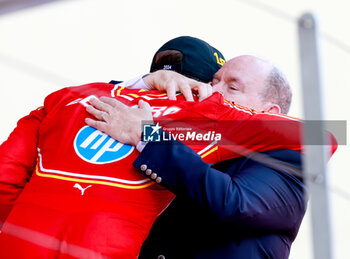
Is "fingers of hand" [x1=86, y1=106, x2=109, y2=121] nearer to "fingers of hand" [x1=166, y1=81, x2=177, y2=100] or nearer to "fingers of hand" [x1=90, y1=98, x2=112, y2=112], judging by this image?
"fingers of hand" [x1=90, y1=98, x2=112, y2=112]

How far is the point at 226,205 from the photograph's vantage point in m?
0.88

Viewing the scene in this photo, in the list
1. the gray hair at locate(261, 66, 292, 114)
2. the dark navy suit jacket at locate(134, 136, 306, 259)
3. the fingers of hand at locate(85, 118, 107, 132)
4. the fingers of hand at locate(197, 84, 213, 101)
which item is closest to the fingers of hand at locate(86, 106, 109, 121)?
the fingers of hand at locate(85, 118, 107, 132)

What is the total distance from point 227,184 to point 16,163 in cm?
46

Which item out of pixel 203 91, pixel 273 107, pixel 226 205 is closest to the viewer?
pixel 226 205

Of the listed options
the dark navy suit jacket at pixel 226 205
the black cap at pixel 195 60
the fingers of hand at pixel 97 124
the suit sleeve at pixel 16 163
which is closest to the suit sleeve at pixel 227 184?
the dark navy suit jacket at pixel 226 205

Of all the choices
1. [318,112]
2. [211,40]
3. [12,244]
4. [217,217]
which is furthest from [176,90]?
[211,40]

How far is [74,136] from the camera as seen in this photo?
0.98 m

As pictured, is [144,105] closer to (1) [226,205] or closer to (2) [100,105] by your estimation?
(2) [100,105]

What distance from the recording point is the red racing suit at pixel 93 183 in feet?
2.85

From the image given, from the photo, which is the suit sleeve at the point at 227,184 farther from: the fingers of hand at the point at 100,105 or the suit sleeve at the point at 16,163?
the suit sleeve at the point at 16,163

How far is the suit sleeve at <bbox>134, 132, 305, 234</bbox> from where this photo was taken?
0.88 metres

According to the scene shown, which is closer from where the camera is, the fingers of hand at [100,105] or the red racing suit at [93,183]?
the red racing suit at [93,183]

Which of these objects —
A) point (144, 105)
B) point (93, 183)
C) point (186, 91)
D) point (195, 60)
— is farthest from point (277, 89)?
point (93, 183)

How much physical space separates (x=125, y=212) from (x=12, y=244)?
22 centimetres
